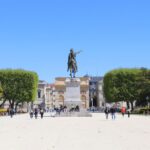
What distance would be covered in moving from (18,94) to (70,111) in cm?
3059

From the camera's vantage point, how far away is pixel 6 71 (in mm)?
99500

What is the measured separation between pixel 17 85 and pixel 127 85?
839 inches

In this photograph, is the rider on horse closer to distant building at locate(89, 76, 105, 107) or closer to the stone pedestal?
the stone pedestal

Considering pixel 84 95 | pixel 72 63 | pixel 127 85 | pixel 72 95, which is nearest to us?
pixel 72 95

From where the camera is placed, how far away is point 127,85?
3927 inches

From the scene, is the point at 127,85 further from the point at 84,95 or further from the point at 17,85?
the point at 84,95

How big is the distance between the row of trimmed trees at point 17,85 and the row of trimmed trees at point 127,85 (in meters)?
15.4

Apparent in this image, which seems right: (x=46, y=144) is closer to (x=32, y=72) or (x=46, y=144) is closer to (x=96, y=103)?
(x=32, y=72)

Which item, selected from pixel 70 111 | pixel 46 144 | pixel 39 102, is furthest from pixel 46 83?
pixel 46 144

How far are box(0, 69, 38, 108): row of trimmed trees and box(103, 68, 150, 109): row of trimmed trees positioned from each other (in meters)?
15.4

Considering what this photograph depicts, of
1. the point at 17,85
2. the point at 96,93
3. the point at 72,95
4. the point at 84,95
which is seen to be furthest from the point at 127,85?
the point at 96,93

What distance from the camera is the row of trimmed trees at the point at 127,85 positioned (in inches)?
3762

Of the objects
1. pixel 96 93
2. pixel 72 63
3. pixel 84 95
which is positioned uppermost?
pixel 72 63

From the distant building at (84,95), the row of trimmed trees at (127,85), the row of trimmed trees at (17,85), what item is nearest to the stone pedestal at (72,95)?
the row of trimmed trees at (127,85)
